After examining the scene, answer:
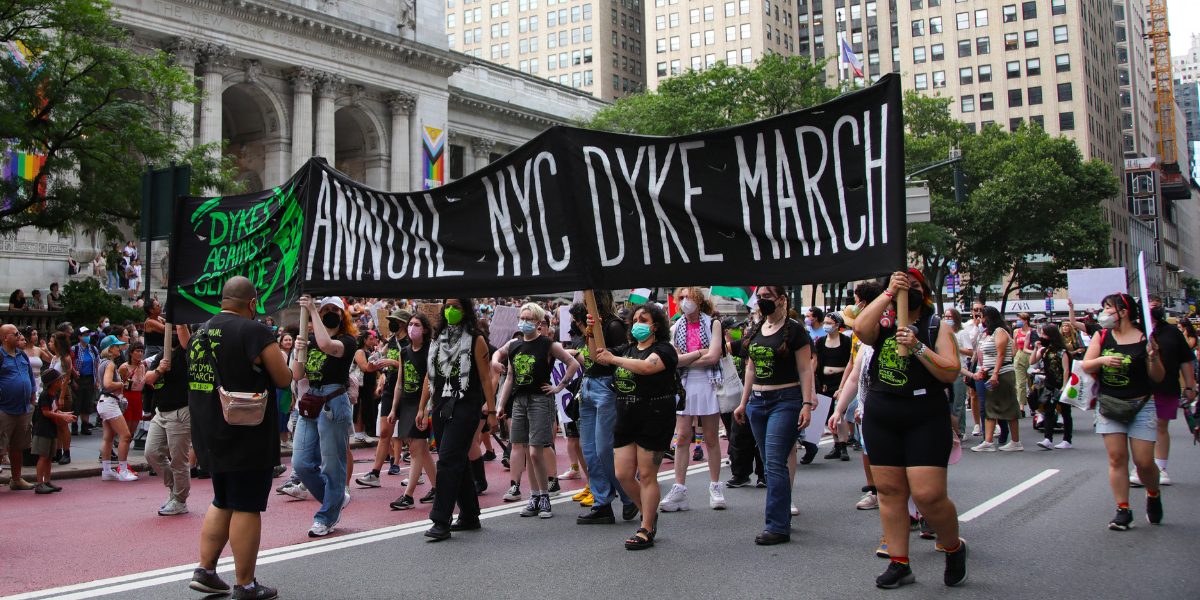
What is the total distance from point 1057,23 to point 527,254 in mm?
94679

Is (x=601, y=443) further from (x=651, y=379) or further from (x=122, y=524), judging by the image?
→ (x=122, y=524)

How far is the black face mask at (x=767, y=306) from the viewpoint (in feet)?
23.8

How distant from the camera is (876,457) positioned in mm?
5445

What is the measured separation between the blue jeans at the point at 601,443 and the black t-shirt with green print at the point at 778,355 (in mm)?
1309

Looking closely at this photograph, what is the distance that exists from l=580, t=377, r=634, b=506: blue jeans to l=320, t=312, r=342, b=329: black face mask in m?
2.27

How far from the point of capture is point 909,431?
5.38 m

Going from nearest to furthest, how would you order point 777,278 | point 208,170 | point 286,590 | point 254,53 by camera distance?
point 777,278, point 286,590, point 208,170, point 254,53

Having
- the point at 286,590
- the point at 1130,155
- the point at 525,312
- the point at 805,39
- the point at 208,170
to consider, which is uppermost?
the point at 805,39

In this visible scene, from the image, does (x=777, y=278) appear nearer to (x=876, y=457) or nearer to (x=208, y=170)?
(x=876, y=457)

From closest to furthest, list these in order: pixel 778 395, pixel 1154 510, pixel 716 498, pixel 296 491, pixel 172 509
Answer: pixel 778 395
pixel 1154 510
pixel 716 498
pixel 172 509
pixel 296 491

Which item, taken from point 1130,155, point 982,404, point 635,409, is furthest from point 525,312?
point 1130,155

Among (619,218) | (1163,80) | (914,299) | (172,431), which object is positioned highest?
(1163,80)

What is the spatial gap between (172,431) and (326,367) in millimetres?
2071

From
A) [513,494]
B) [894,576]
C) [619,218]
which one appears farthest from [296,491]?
[894,576]
